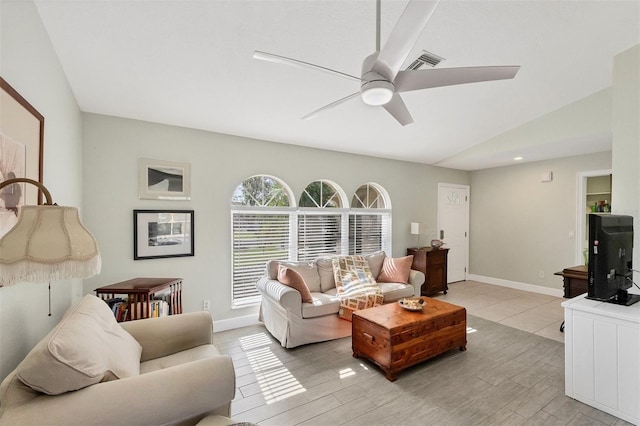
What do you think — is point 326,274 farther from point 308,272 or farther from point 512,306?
point 512,306

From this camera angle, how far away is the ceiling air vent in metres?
2.43

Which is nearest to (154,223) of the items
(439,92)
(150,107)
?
(150,107)

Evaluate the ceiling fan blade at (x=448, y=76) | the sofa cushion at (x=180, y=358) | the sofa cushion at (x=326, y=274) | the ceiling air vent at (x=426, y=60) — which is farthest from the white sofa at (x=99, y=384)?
the ceiling air vent at (x=426, y=60)

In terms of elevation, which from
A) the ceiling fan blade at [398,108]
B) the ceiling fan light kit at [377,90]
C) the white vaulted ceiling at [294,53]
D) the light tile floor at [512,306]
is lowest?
the light tile floor at [512,306]

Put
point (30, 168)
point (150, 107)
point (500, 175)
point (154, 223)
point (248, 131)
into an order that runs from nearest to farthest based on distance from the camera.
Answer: point (30, 168)
point (150, 107)
point (154, 223)
point (248, 131)
point (500, 175)

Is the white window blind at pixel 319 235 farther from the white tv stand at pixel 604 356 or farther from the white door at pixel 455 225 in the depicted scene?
the white tv stand at pixel 604 356

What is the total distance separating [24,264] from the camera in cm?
93

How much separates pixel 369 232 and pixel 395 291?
4.71 ft

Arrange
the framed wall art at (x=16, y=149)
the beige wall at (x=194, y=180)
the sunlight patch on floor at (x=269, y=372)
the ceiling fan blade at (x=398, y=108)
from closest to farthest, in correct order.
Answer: the framed wall art at (x=16, y=149) < the ceiling fan blade at (x=398, y=108) < the sunlight patch on floor at (x=269, y=372) < the beige wall at (x=194, y=180)

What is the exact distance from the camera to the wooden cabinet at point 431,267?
503 centimetres

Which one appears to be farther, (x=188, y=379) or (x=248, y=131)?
(x=248, y=131)

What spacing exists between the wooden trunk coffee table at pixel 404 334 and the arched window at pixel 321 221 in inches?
65.3

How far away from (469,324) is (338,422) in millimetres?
2505

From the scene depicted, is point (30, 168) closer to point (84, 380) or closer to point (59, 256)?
point (59, 256)
